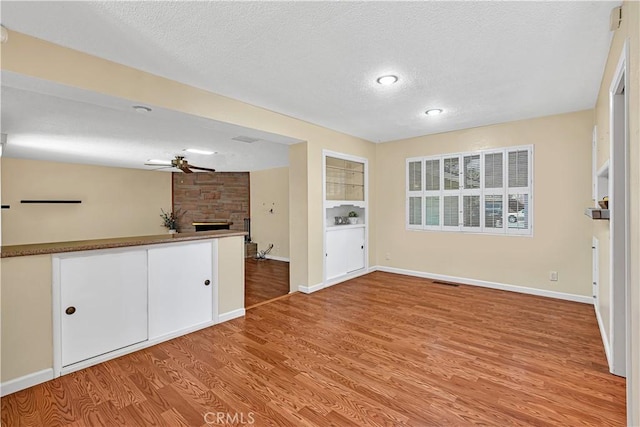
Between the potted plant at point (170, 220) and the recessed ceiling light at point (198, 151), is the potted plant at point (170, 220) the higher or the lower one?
the lower one

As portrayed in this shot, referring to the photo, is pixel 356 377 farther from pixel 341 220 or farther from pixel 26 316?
pixel 341 220

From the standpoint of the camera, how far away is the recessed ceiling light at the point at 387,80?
2.77 m

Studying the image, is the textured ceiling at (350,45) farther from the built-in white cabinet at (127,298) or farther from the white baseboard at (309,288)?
the white baseboard at (309,288)

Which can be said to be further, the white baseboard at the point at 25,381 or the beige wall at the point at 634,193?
the white baseboard at the point at 25,381

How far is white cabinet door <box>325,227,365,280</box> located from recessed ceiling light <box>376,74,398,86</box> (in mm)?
2477

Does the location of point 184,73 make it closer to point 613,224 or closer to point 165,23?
point 165,23

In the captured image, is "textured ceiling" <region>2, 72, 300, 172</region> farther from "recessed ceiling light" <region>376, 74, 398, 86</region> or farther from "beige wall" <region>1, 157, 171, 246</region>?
"recessed ceiling light" <region>376, 74, 398, 86</region>

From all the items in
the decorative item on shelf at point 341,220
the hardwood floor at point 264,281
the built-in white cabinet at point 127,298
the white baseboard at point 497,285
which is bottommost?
the hardwood floor at point 264,281

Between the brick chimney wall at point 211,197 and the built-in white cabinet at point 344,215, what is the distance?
418cm

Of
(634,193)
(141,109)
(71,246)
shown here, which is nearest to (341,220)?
(141,109)

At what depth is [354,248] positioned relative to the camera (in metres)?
5.30

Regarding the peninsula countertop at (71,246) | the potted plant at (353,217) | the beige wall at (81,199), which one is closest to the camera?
the peninsula countertop at (71,246)

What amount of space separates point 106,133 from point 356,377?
481cm

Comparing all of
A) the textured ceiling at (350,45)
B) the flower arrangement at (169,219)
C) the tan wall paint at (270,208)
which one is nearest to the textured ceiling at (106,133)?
the textured ceiling at (350,45)
